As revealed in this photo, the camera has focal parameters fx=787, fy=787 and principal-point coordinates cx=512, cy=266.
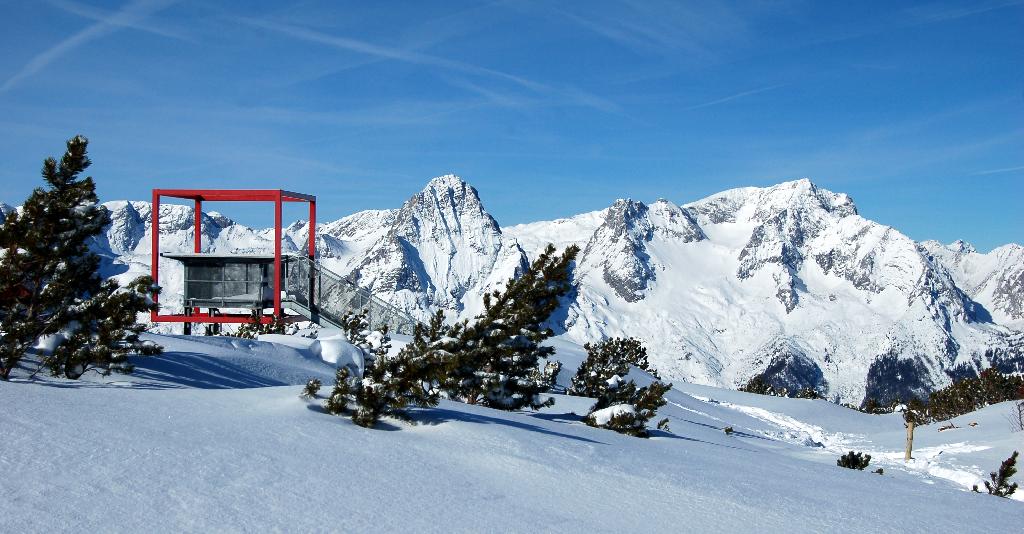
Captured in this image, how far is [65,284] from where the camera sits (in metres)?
9.50

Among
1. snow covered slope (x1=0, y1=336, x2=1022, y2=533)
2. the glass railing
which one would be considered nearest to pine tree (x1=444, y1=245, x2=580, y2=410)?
snow covered slope (x1=0, y1=336, x2=1022, y2=533)

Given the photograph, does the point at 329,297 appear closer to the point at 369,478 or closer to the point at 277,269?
the point at 277,269

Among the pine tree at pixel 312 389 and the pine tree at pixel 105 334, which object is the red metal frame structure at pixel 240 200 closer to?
the pine tree at pixel 105 334

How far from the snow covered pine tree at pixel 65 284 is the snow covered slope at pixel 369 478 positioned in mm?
618

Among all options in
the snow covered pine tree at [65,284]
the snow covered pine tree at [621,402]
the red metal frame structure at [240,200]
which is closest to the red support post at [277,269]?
the red metal frame structure at [240,200]

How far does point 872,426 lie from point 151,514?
4345cm

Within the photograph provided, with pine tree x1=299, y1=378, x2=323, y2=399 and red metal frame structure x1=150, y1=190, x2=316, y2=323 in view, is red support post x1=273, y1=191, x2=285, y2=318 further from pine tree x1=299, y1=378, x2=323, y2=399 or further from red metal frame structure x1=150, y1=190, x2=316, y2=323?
pine tree x1=299, y1=378, x2=323, y2=399

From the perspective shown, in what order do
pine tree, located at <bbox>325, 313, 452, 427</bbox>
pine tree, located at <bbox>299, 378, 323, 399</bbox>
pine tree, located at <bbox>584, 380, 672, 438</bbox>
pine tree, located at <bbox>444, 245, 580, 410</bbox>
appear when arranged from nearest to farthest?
pine tree, located at <bbox>325, 313, 452, 427</bbox>, pine tree, located at <bbox>299, 378, 323, 399</bbox>, pine tree, located at <bbox>444, 245, 580, 410</bbox>, pine tree, located at <bbox>584, 380, 672, 438</bbox>

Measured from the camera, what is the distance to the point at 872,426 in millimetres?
41906

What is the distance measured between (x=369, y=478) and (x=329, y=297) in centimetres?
2151

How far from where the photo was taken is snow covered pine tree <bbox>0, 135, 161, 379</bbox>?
9.15 m

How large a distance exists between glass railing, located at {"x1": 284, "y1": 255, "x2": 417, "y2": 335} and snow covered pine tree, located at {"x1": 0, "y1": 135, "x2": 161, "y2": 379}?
52.6 feet

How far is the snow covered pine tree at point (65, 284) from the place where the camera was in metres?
9.15

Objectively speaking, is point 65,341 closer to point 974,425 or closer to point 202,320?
point 202,320
